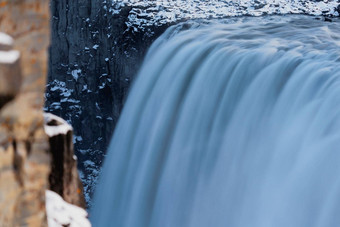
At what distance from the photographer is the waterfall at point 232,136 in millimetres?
5016

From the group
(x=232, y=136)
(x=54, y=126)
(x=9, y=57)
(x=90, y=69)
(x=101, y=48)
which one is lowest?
(x=90, y=69)

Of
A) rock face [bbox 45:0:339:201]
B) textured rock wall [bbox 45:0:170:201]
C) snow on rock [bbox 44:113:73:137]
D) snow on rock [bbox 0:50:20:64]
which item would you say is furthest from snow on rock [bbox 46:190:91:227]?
textured rock wall [bbox 45:0:170:201]

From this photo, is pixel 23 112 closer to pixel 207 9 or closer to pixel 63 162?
pixel 63 162

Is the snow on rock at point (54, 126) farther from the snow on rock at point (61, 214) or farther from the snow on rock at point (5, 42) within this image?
the snow on rock at point (5, 42)

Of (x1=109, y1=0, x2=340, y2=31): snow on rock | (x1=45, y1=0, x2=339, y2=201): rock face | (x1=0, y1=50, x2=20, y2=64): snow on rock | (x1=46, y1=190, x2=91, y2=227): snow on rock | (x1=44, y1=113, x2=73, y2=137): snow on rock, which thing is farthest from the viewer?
(x1=45, y1=0, x2=339, y2=201): rock face

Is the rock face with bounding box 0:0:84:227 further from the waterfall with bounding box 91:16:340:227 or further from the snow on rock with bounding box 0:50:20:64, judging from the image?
the waterfall with bounding box 91:16:340:227

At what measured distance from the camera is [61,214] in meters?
2.63

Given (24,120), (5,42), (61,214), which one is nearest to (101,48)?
(61,214)

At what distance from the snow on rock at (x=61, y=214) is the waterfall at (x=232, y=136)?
2.38m

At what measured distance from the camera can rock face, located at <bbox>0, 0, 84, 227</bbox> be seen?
1940mm

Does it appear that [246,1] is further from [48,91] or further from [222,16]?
[48,91]

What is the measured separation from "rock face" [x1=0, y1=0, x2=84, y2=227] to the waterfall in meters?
2.88

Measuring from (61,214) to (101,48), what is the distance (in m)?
10.6

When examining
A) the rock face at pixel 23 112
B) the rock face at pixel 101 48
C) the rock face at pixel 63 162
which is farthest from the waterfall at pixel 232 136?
the rock face at pixel 23 112
